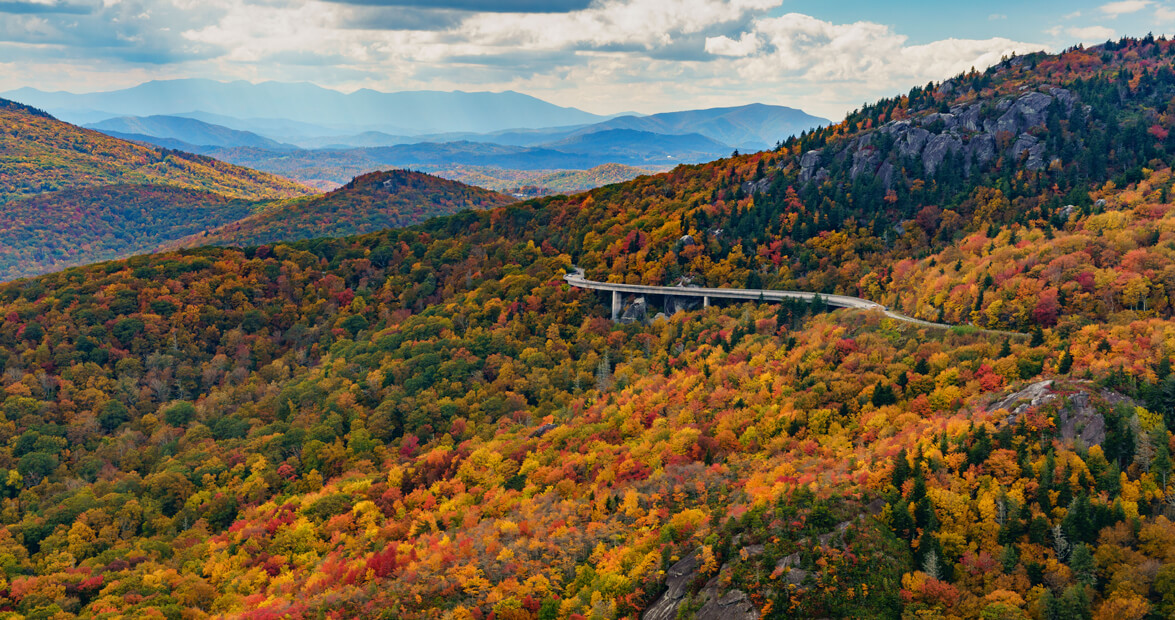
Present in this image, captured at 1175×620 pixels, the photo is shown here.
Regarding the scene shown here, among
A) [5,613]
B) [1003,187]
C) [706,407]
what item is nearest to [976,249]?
[1003,187]

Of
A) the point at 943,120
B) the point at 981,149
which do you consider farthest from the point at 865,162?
the point at 981,149

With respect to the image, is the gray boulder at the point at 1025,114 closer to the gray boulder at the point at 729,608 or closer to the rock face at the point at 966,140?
the rock face at the point at 966,140

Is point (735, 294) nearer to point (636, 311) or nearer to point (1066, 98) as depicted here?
point (636, 311)

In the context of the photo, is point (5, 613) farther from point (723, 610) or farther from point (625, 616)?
point (723, 610)

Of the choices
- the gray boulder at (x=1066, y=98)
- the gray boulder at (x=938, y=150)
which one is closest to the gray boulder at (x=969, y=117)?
the gray boulder at (x=938, y=150)

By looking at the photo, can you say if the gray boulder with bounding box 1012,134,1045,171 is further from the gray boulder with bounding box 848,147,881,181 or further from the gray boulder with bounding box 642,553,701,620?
the gray boulder with bounding box 642,553,701,620
